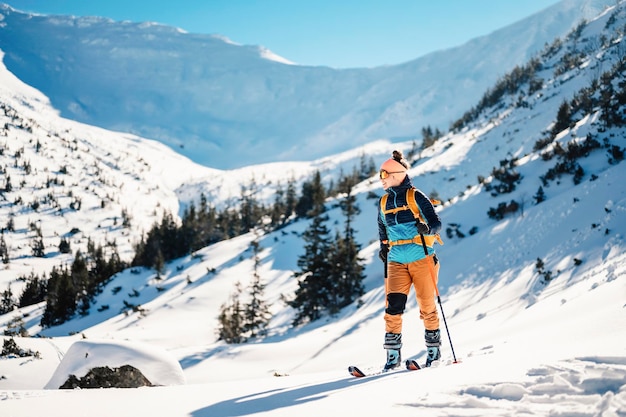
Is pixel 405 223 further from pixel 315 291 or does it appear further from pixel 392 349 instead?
pixel 315 291

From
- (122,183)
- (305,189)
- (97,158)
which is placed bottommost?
(305,189)

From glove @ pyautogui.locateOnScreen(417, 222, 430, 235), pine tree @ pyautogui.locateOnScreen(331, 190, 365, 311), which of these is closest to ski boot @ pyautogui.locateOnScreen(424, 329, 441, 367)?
glove @ pyautogui.locateOnScreen(417, 222, 430, 235)

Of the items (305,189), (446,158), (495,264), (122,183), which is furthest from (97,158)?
(495,264)

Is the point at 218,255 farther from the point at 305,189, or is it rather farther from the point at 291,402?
the point at 291,402

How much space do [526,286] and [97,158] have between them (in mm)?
184262

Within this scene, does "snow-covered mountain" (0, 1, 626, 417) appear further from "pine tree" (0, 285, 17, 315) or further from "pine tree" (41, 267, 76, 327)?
"pine tree" (0, 285, 17, 315)

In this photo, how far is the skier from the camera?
18.1 ft

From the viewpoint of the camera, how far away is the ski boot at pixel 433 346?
5.49 m

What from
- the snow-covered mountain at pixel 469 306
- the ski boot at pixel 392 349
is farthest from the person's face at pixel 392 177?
the snow-covered mountain at pixel 469 306

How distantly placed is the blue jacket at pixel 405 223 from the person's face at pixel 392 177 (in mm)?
69

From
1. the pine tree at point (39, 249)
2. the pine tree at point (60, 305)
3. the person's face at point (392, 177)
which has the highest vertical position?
the pine tree at point (39, 249)

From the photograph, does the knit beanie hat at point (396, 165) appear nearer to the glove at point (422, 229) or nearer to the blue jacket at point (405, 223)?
the blue jacket at point (405, 223)

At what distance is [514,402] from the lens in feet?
9.29

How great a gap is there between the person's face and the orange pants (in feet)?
3.65
